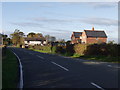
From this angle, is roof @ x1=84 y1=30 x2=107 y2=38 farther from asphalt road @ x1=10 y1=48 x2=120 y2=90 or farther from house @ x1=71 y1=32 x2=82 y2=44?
asphalt road @ x1=10 y1=48 x2=120 y2=90

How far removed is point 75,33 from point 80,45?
76.8 meters

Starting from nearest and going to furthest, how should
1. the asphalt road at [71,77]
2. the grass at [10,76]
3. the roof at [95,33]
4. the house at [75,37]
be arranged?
the asphalt road at [71,77]
the grass at [10,76]
the roof at [95,33]
the house at [75,37]

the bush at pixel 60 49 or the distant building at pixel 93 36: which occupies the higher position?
the distant building at pixel 93 36

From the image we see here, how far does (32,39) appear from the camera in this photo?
157 m

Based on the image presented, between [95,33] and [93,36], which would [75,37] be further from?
[93,36]

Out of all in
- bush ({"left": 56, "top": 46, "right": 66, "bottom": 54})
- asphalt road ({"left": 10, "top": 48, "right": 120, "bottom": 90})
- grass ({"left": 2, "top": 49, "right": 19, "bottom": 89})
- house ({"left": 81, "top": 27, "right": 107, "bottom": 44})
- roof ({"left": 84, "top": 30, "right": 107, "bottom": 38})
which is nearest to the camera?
asphalt road ({"left": 10, "top": 48, "right": 120, "bottom": 90})

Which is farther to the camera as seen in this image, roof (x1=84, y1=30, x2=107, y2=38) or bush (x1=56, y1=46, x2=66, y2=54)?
roof (x1=84, y1=30, x2=107, y2=38)

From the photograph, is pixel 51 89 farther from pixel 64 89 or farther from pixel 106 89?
pixel 106 89

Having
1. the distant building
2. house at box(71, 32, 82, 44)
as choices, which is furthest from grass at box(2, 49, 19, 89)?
house at box(71, 32, 82, 44)

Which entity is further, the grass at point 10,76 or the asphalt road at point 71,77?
the grass at point 10,76

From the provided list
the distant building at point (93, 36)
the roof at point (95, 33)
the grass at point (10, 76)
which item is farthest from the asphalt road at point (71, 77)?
the roof at point (95, 33)

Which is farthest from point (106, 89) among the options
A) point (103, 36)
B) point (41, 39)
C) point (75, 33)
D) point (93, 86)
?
point (41, 39)

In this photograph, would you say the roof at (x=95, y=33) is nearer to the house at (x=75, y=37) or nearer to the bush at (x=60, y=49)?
the house at (x=75, y=37)

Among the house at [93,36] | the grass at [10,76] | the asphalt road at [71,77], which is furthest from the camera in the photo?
the house at [93,36]
